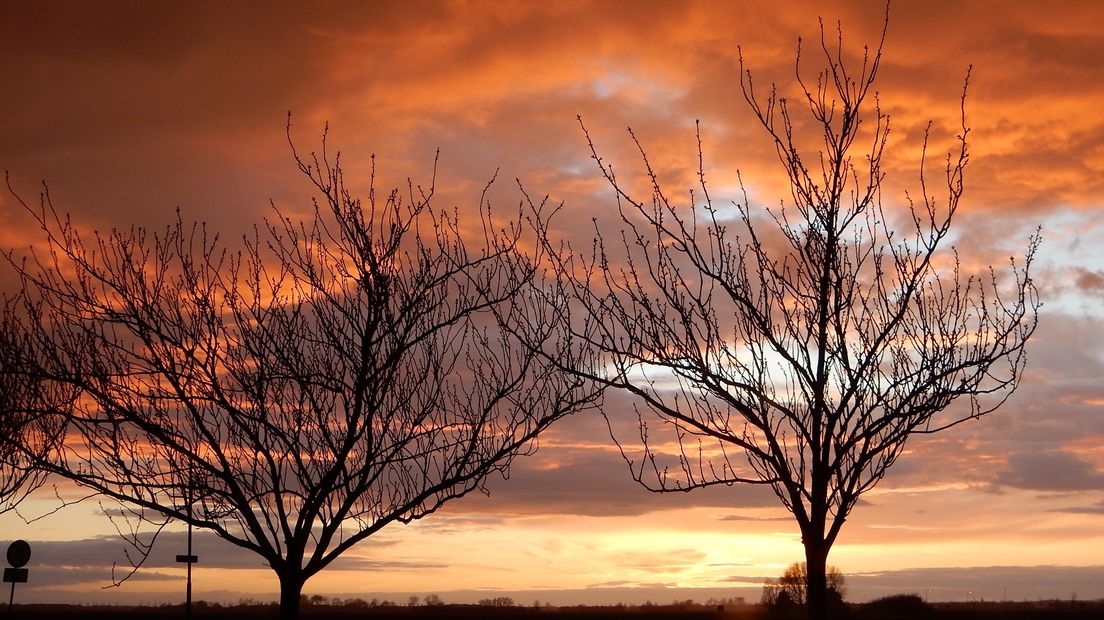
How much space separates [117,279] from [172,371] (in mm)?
1298

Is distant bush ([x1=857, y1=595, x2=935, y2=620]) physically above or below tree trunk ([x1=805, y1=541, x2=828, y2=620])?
below

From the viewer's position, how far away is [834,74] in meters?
10.0

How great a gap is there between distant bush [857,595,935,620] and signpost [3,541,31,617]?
4428 cm

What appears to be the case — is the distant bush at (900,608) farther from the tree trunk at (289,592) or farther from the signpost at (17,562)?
the tree trunk at (289,592)

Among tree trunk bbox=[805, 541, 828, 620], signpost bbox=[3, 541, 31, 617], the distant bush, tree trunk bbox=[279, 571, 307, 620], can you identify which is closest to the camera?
tree trunk bbox=[805, 541, 828, 620]

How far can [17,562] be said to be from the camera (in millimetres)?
25219

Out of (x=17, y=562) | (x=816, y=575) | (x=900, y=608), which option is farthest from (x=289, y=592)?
(x=900, y=608)

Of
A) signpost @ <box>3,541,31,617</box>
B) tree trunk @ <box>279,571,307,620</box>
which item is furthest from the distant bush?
tree trunk @ <box>279,571,307,620</box>

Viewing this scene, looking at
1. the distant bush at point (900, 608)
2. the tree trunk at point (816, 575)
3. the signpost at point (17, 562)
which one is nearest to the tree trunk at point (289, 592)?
the tree trunk at point (816, 575)

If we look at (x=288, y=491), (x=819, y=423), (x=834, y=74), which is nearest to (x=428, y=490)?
(x=288, y=491)

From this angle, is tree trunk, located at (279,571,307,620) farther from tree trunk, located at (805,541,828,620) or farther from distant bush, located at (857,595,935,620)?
distant bush, located at (857,595,935,620)

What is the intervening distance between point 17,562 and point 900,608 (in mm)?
49006

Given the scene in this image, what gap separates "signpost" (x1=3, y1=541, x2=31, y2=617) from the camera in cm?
2475

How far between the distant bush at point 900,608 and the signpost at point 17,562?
44.3 meters
